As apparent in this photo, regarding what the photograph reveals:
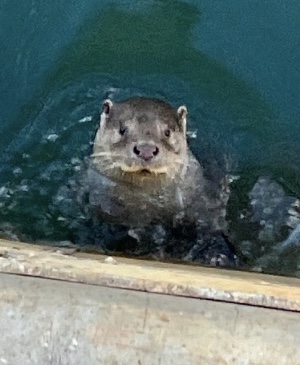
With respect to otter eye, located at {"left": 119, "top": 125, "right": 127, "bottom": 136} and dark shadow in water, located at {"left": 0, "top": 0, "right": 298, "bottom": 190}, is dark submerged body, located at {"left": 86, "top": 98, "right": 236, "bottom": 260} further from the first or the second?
dark shadow in water, located at {"left": 0, "top": 0, "right": 298, "bottom": 190}

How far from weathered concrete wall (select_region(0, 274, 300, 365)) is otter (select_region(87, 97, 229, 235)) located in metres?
0.93

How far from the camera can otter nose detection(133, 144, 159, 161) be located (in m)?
3.43

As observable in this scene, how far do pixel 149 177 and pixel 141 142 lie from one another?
0.23 metres

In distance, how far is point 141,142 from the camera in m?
3.51

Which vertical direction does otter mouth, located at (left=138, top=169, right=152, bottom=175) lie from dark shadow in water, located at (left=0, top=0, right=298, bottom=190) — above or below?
below

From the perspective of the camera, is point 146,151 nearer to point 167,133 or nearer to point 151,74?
point 167,133

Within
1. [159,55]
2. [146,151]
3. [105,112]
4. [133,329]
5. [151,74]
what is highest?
[159,55]

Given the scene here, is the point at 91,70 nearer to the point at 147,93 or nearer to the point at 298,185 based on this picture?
the point at 147,93

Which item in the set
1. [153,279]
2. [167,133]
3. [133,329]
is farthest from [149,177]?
[133,329]

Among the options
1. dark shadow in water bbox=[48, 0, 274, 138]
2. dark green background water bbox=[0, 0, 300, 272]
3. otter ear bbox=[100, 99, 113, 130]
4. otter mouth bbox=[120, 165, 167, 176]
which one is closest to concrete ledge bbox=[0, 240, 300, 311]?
otter mouth bbox=[120, 165, 167, 176]

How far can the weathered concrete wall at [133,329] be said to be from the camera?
103 inches

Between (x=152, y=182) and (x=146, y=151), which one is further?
(x=152, y=182)

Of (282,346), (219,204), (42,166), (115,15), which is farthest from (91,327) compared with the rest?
(115,15)

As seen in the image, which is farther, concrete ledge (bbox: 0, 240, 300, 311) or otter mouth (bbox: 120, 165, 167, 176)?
otter mouth (bbox: 120, 165, 167, 176)
